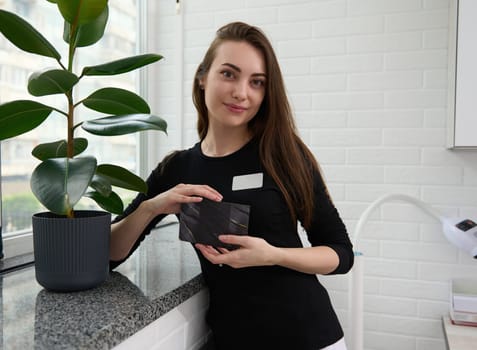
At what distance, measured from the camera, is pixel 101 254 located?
3.61 feet

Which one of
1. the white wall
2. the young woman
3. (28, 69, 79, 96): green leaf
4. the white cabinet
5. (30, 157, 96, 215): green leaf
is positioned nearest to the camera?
(30, 157, 96, 215): green leaf

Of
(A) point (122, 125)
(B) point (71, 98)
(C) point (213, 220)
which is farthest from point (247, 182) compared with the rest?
(B) point (71, 98)

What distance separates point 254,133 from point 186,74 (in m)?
1.23

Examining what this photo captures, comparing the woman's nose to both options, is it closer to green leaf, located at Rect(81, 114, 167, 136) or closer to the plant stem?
green leaf, located at Rect(81, 114, 167, 136)

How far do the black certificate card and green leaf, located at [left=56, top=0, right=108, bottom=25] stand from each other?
0.51m

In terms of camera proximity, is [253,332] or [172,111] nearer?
[253,332]

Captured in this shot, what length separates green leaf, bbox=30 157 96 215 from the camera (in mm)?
833

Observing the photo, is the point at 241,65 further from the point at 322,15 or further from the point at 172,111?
the point at 172,111

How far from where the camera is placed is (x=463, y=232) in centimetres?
185

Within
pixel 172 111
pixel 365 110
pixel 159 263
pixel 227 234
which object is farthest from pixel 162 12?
pixel 227 234

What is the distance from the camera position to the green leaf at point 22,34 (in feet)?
3.05

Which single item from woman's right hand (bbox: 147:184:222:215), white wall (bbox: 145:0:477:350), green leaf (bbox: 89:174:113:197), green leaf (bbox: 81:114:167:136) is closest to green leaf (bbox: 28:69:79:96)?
green leaf (bbox: 81:114:167:136)

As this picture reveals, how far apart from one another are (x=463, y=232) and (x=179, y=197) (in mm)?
1270

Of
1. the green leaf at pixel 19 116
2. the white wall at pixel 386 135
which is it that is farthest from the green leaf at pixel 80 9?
the white wall at pixel 386 135
